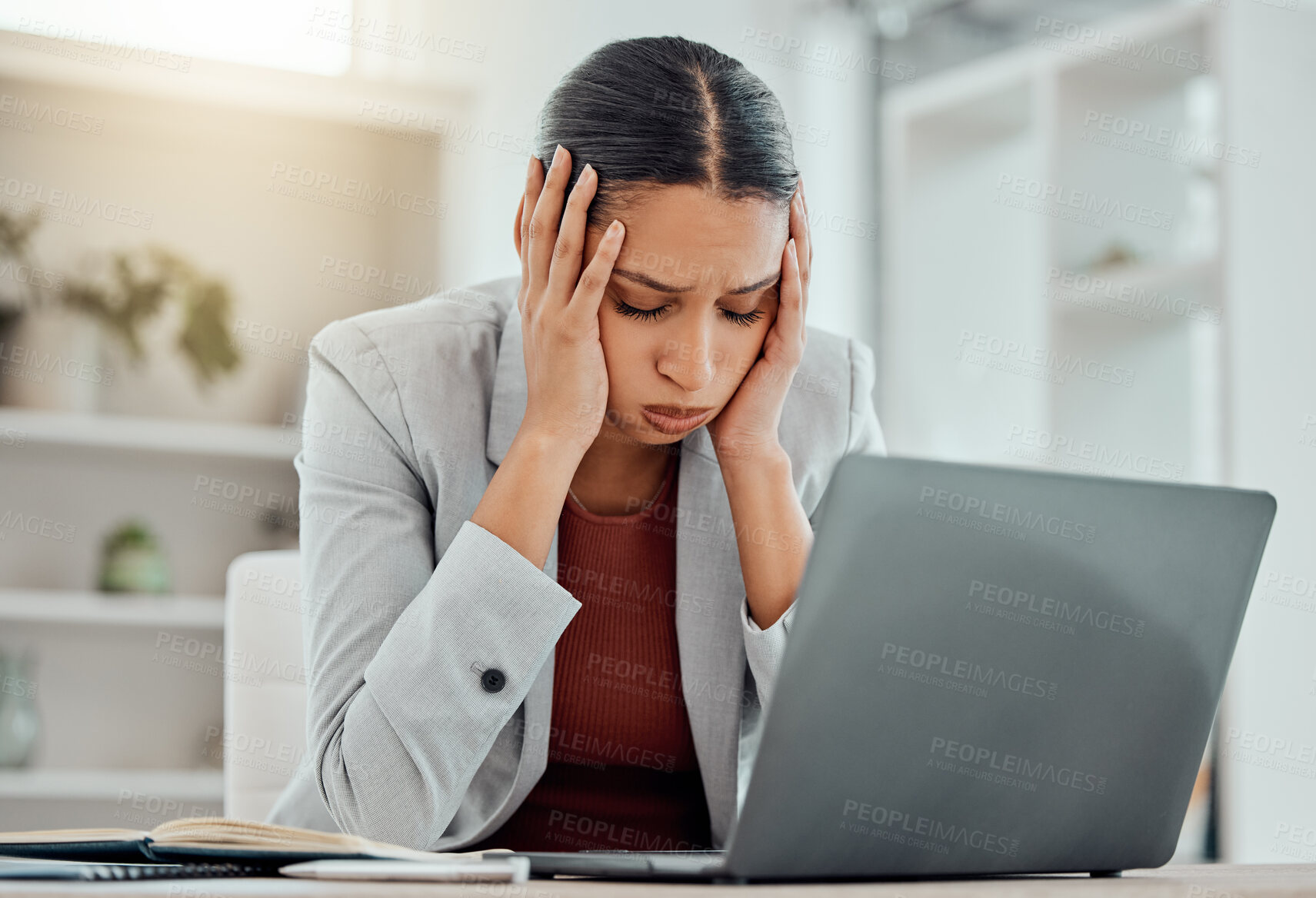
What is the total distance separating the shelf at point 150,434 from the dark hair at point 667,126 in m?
1.78

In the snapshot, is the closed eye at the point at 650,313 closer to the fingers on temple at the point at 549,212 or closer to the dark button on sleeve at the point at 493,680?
the fingers on temple at the point at 549,212

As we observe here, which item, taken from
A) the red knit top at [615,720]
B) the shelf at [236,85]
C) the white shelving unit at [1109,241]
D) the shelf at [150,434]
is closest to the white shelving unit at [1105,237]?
the white shelving unit at [1109,241]

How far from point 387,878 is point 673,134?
0.70m

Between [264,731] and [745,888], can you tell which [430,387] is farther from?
[745,888]

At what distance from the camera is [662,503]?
1.27 metres

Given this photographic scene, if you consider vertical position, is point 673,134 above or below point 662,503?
above

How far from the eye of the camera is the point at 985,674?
1.98ft

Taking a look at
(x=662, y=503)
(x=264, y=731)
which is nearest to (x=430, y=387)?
(x=662, y=503)

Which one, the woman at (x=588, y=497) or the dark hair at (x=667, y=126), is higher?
the dark hair at (x=667, y=126)

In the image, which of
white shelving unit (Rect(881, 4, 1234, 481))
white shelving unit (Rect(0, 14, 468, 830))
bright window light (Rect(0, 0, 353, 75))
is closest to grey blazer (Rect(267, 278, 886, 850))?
white shelving unit (Rect(881, 4, 1234, 481))

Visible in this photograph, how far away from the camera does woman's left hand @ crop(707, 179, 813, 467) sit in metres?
1.14

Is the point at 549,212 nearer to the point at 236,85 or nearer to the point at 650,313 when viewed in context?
the point at 650,313

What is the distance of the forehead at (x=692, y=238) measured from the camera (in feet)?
3.31

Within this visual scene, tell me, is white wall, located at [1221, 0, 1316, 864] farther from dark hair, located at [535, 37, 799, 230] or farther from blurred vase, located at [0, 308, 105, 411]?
blurred vase, located at [0, 308, 105, 411]
